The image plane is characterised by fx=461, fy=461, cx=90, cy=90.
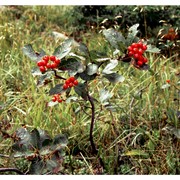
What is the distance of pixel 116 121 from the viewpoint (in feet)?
8.51

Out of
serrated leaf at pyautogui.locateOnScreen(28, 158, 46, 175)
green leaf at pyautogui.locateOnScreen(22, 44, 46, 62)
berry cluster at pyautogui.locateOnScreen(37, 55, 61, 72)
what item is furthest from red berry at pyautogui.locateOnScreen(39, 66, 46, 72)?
serrated leaf at pyautogui.locateOnScreen(28, 158, 46, 175)

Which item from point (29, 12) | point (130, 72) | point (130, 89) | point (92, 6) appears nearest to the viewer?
point (130, 89)

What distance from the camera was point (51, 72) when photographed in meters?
1.97

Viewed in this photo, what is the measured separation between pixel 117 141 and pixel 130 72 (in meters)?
0.85

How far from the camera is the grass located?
2398mm

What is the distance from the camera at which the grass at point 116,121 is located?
2.40 metres

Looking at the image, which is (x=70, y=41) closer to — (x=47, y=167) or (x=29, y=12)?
(x=47, y=167)


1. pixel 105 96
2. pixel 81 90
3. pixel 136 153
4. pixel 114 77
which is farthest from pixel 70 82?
pixel 136 153

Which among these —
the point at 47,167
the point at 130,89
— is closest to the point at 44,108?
the point at 130,89

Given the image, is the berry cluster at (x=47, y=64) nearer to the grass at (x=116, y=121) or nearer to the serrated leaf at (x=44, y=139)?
the serrated leaf at (x=44, y=139)

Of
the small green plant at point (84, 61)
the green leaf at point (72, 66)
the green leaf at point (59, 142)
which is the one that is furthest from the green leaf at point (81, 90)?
the green leaf at point (59, 142)

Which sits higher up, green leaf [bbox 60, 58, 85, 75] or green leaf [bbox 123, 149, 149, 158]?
green leaf [bbox 60, 58, 85, 75]

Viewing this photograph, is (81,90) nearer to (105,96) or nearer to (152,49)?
(105,96)

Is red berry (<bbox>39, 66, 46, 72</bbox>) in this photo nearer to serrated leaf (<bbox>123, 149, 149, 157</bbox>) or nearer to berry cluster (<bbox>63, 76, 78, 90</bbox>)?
berry cluster (<bbox>63, 76, 78, 90</bbox>)
